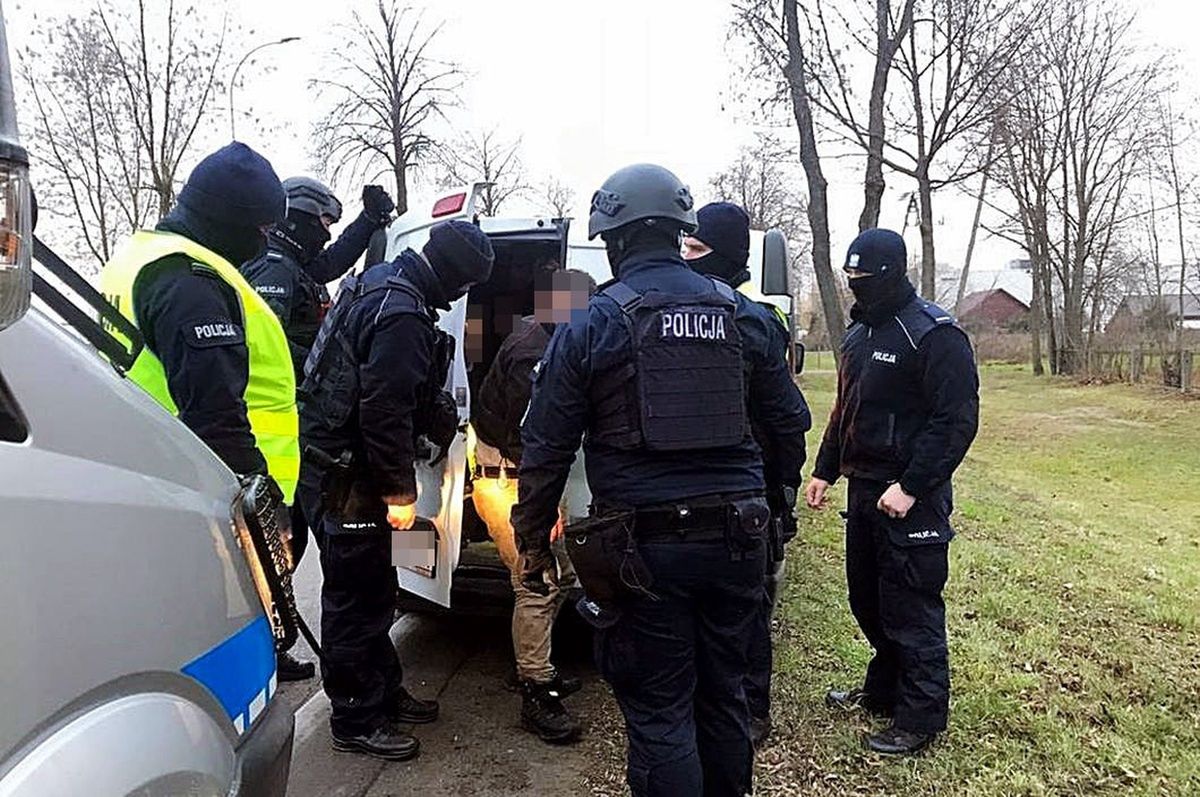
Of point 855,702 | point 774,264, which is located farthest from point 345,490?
point 774,264

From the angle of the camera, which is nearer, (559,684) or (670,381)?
(670,381)

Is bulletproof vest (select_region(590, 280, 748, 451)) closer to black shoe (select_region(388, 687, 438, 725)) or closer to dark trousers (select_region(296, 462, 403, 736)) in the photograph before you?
dark trousers (select_region(296, 462, 403, 736))

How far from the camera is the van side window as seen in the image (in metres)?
1.15

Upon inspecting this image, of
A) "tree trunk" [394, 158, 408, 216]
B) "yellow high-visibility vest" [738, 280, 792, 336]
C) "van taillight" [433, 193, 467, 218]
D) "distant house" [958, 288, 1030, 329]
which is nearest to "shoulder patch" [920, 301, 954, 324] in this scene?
"yellow high-visibility vest" [738, 280, 792, 336]

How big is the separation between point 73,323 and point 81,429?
388 millimetres

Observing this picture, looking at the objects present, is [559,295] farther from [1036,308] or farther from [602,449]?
[1036,308]

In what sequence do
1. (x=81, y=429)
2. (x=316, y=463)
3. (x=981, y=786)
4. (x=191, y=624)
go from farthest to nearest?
(x=316, y=463)
(x=981, y=786)
(x=191, y=624)
(x=81, y=429)

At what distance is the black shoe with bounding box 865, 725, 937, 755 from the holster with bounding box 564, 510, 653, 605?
4.67 ft

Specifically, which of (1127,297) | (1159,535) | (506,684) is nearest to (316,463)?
(506,684)

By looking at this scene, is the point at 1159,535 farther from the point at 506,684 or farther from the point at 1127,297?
the point at 1127,297

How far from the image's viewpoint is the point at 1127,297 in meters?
41.2

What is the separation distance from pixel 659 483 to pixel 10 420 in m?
1.78

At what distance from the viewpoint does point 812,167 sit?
14.9m

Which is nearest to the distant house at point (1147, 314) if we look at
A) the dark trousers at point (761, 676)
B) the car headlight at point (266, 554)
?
the dark trousers at point (761, 676)
